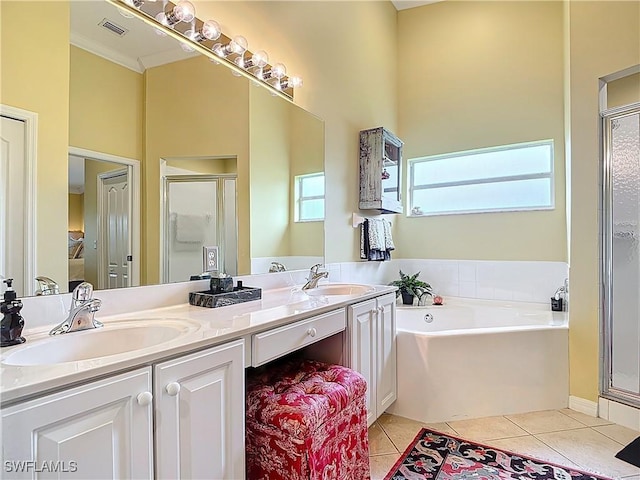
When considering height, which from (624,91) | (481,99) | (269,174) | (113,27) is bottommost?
(269,174)

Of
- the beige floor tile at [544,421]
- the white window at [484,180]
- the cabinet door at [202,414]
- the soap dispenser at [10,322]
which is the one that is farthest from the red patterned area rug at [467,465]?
the white window at [484,180]

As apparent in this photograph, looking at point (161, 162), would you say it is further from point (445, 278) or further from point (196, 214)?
point (445, 278)

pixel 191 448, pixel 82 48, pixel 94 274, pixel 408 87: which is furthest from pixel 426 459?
pixel 408 87

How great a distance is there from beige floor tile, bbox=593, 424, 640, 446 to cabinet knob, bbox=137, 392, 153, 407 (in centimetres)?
255

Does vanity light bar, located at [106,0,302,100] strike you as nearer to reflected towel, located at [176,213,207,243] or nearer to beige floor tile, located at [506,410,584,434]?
reflected towel, located at [176,213,207,243]

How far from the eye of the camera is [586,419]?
7.73ft

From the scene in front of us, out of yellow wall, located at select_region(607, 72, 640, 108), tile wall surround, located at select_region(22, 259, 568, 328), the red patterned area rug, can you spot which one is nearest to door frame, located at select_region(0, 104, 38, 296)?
tile wall surround, located at select_region(22, 259, 568, 328)

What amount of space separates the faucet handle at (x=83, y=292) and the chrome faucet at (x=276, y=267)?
1.09 m

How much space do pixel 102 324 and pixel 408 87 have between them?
365cm

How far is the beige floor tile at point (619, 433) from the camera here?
6.95 feet

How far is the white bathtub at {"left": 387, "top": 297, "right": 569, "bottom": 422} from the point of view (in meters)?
2.38

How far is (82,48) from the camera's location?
1.32 metres

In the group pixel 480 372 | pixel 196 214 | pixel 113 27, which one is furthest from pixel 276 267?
pixel 480 372

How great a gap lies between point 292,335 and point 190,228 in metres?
0.74
